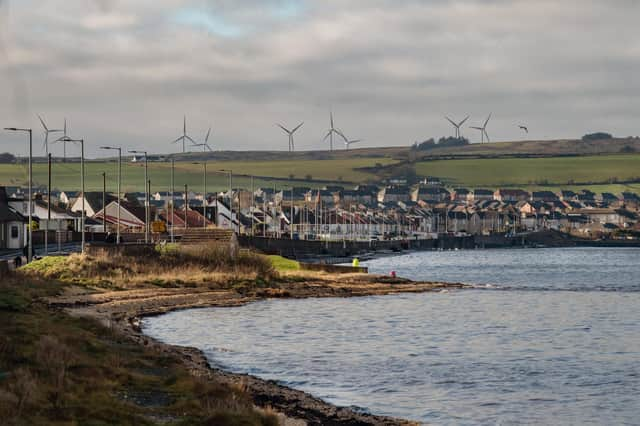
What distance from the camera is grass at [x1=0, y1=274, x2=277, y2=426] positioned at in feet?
79.7

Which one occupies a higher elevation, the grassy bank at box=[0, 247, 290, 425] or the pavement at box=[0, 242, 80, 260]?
the pavement at box=[0, 242, 80, 260]

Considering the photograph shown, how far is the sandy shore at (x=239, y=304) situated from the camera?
100.0ft

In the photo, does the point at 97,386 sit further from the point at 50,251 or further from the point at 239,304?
the point at 50,251

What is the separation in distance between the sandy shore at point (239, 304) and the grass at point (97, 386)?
4.64 feet

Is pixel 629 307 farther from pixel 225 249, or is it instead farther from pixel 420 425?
pixel 420 425

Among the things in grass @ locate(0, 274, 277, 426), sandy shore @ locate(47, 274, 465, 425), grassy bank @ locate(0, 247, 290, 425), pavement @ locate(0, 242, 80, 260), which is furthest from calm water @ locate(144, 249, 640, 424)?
pavement @ locate(0, 242, 80, 260)

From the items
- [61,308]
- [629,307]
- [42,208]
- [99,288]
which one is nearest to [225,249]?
[99,288]

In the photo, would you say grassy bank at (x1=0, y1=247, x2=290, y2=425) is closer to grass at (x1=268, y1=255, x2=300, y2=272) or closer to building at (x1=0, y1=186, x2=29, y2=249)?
grass at (x1=268, y1=255, x2=300, y2=272)

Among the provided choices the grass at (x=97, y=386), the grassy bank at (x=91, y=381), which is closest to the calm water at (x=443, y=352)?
the grassy bank at (x=91, y=381)

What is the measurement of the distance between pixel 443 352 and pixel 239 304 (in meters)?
28.1

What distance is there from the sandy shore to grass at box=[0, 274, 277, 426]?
1.41m

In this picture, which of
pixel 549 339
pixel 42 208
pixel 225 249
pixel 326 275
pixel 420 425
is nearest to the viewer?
pixel 420 425

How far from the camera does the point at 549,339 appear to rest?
55438 millimetres

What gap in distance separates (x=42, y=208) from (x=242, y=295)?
74543 millimetres
